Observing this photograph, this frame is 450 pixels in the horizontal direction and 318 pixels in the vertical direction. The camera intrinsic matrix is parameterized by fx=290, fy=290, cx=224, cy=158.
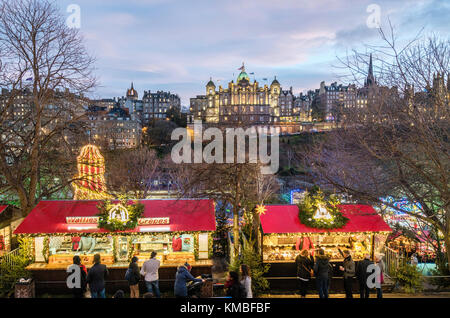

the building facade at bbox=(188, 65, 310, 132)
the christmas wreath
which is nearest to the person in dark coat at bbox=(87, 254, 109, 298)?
the christmas wreath

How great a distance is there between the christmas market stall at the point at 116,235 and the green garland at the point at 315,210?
3214mm

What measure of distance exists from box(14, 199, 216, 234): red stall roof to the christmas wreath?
0.71ft

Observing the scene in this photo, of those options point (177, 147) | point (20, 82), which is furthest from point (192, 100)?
point (20, 82)

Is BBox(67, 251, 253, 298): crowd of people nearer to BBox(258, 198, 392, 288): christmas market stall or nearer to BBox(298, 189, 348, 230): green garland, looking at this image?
BBox(258, 198, 392, 288): christmas market stall

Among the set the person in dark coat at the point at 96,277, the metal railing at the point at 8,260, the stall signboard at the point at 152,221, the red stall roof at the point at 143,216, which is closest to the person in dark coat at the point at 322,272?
the red stall roof at the point at 143,216

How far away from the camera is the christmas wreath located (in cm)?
962

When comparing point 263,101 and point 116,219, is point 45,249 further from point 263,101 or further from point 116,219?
point 263,101

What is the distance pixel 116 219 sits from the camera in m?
9.68

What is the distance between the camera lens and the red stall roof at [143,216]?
9.70 meters

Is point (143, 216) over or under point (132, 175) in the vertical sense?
under

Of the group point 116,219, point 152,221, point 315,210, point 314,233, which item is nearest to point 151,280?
point 152,221

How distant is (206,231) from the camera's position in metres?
9.87

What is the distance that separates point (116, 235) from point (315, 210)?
684 centimetres
